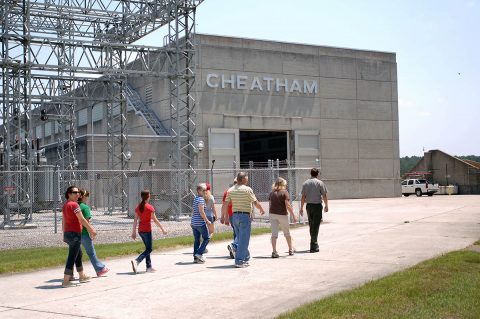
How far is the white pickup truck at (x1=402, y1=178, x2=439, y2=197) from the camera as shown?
58.6 meters

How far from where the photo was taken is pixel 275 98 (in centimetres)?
5003

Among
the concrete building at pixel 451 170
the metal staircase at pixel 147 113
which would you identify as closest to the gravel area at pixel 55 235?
the metal staircase at pixel 147 113

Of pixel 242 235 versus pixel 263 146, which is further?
pixel 263 146

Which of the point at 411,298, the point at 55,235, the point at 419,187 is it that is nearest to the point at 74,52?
the point at 55,235

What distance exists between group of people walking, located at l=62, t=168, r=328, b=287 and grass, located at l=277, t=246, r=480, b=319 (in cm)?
328

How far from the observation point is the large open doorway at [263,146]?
178 ft

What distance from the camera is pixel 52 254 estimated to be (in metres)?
15.6

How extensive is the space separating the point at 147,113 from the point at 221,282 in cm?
3921

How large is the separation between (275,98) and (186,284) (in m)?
40.5

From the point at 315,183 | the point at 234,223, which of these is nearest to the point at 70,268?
the point at 234,223

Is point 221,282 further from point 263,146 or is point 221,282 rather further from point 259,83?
point 263,146

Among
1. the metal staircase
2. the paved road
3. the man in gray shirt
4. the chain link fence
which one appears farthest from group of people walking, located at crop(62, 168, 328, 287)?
the metal staircase

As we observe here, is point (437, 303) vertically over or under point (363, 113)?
under

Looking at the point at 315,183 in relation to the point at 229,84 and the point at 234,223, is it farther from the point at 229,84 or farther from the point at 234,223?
the point at 229,84
